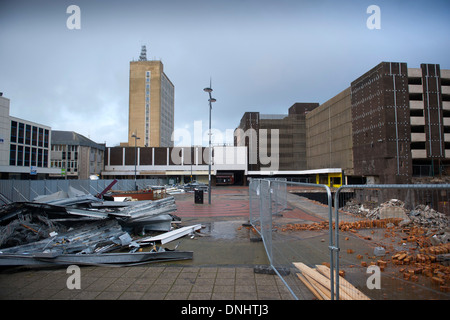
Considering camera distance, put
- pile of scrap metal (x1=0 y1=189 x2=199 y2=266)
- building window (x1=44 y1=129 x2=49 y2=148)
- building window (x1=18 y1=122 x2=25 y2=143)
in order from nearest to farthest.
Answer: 1. pile of scrap metal (x1=0 y1=189 x2=199 y2=266)
2. building window (x1=18 y1=122 x2=25 y2=143)
3. building window (x1=44 y1=129 x2=49 y2=148)

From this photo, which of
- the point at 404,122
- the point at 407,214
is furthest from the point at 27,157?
the point at 404,122

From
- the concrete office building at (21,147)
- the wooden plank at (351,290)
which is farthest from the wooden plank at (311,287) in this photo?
the concrete office building at (21,147)

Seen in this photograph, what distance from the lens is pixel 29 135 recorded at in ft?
156

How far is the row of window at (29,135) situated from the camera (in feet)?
145

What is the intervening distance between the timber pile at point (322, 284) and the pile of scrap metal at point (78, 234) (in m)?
2.67

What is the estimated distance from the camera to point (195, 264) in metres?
5.34

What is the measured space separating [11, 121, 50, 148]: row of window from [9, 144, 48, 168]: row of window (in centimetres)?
107

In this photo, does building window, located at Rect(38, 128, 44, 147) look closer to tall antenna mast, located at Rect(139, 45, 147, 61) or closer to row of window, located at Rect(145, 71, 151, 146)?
row of window, located at Rect(145, 71, 151, 146)

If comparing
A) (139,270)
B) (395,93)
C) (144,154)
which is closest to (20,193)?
(139,270)

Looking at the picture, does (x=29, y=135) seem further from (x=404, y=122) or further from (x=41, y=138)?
(x=404, y=122)

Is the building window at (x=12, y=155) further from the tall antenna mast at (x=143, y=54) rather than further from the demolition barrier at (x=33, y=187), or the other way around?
the tall antenna mast at (x=143, y=54)

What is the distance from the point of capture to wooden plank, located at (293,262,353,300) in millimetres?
3205

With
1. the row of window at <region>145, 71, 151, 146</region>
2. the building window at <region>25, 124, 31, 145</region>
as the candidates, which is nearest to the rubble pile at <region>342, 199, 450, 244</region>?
the building window at <region>25, 124, 31, 145</region>

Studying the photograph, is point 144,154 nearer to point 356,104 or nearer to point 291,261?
point 356,104
